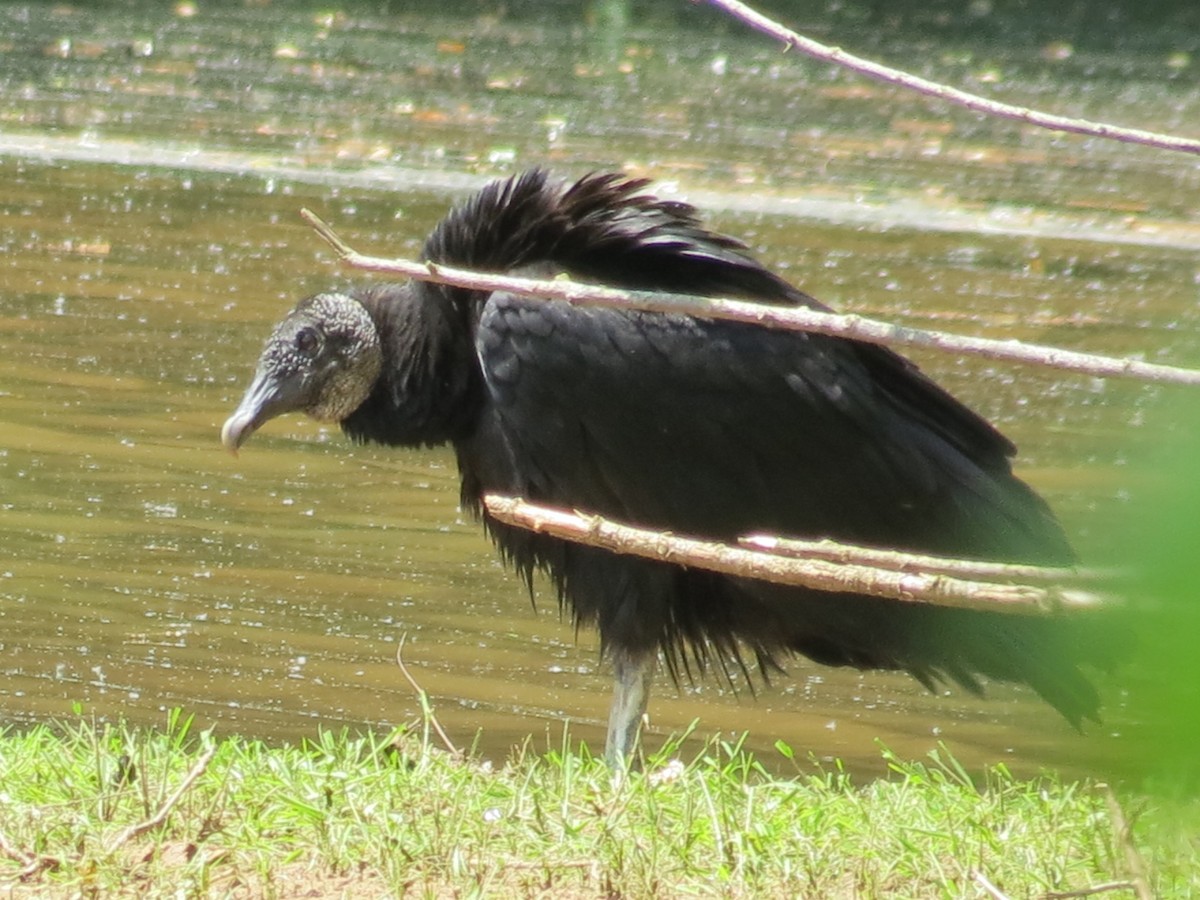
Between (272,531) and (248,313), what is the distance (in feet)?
6.23

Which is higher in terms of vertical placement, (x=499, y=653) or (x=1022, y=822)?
(x=1022, y=822)

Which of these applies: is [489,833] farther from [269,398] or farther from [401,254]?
[401,254]

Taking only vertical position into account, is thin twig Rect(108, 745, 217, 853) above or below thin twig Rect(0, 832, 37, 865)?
above

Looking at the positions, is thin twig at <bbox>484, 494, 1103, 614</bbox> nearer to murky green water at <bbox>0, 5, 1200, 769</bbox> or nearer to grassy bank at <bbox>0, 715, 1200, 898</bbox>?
murky green water at <bbox>0, 5, 1200, 769</bbox>

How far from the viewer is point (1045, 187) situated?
31.3 ft

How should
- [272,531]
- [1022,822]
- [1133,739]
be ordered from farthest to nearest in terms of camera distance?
[272,531]
[1022,822]
[1133,739]

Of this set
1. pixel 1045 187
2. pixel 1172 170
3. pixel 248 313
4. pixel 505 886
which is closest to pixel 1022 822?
pixel 505 886

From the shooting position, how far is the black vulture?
3.13 metres

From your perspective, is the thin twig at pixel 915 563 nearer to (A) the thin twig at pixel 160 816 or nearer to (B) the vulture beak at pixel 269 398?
(A) the thin twig at pixel 160 816

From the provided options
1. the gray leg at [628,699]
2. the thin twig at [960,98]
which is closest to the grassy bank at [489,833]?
the gray leg at [628,699]

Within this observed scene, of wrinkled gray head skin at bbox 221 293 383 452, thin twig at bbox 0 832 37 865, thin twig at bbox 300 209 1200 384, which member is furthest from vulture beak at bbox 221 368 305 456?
thin twig at bbox 300 209 1200 384

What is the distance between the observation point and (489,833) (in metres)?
2.41

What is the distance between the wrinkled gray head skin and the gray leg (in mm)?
735

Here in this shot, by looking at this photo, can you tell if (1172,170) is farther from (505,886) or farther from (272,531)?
(505,886)
